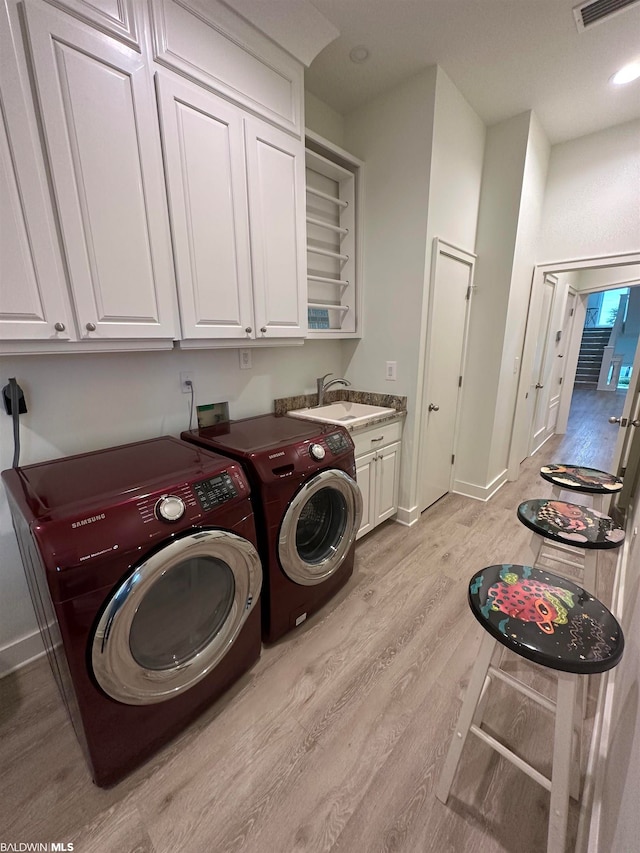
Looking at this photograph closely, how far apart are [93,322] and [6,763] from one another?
1.59 meters

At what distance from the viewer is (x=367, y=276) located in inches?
101

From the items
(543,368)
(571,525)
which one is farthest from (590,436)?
(571,525)

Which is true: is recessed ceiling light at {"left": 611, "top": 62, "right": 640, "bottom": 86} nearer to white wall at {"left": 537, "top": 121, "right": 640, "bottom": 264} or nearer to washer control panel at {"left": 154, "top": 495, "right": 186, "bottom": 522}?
white wall at {"left": 537, "top": 121, "right": 640, "bottom": 264}

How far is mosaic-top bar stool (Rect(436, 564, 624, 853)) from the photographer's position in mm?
853

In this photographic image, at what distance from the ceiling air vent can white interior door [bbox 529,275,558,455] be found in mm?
1853

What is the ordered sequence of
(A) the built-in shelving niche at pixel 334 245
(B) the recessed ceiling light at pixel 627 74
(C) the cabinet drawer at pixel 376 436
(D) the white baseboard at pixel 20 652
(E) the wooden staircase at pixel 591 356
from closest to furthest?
(D) the white baseboard at pixel 20 652
(B) the recessed ceiling light at pixel 627 74
(C) the cabinet drawer at pixel 376 436
(A) the built-in shelving niche at pixel 334 245
(E) the wooden staircase at pixel 591 356

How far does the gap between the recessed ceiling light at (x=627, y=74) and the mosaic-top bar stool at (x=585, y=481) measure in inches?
92.7

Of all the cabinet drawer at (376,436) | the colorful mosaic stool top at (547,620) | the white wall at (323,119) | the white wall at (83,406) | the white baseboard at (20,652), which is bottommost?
the white baseboard at (20,652)

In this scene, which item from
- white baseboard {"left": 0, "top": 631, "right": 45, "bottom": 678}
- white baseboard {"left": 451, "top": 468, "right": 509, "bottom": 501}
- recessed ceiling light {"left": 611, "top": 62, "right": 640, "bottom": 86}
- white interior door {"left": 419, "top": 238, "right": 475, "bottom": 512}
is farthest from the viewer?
white baseboard {"left": 451, "top": 468, "right": 509, "bottom": 501}

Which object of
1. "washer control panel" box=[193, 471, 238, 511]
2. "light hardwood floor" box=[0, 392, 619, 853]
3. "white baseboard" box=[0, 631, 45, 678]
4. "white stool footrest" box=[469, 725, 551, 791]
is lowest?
"light hardwood floor" box=[0, 392, 619, 853]

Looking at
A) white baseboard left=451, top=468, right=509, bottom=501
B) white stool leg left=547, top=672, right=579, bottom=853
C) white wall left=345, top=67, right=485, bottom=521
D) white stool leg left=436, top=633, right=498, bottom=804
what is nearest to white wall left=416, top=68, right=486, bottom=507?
white wall left=345, top=67, right=485, bottom=521

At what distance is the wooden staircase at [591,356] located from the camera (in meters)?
9.38

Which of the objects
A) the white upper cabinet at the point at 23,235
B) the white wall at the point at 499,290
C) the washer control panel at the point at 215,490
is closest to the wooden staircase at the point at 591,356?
the white wall at the point at 499,290

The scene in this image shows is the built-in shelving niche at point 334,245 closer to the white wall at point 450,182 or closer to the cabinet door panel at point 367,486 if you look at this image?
the white wall at point 450,182
